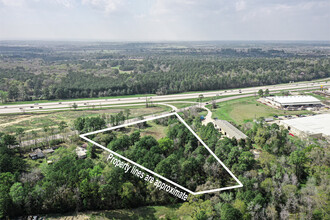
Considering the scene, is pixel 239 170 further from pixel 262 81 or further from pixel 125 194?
pixel 262 81

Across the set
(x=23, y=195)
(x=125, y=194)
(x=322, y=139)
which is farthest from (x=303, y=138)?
(x=23, y=195)

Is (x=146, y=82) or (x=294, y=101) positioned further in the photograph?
(x=146, y=82)

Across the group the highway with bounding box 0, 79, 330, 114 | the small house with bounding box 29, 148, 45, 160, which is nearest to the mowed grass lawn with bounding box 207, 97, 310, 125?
the highway with bounding box 0, 79, 330, 114

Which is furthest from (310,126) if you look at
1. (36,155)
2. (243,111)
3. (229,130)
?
(36,155)

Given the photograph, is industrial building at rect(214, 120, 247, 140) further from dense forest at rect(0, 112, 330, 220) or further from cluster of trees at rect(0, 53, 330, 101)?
cluster of trees at rect(0, 53, 330, 101)

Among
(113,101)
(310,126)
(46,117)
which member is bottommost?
(46,117)

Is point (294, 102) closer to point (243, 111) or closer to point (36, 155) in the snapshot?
point (243, 111)

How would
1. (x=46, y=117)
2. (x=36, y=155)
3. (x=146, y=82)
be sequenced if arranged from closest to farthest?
(x=36, y=155) → (x=46, y=117) → (x=146, y=82)

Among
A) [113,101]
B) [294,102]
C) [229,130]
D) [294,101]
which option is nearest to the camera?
[229,130]
